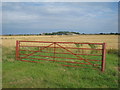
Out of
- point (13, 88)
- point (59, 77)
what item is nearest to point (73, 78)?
point (59, 77)

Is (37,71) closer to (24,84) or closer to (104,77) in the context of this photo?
(24,84)

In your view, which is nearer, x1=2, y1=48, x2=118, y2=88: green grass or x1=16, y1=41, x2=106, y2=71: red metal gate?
x1=2, y1=48, x2=118, y2=88: green grass

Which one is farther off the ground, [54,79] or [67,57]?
[67,57]

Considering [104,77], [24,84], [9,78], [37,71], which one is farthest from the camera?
[37,71]

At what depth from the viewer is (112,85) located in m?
4.92

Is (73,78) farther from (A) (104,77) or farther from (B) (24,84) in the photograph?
(B) (24,84)

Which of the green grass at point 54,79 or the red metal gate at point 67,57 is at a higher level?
the red metal gate at point 67,57

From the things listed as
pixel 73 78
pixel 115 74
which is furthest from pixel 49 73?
pixel 115 74

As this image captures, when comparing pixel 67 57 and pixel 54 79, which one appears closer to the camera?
pixel 54 79

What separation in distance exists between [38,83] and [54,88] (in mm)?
663

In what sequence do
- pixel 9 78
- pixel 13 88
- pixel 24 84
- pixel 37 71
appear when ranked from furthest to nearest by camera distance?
pixel 37 71, pixel 9 78, pixel 24 84, pixel 13 88

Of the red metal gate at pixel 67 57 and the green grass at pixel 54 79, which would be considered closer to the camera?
the green grass at pixel 54 79

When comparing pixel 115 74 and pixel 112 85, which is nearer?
pixel 112 85

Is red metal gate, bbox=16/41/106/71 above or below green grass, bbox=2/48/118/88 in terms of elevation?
above
